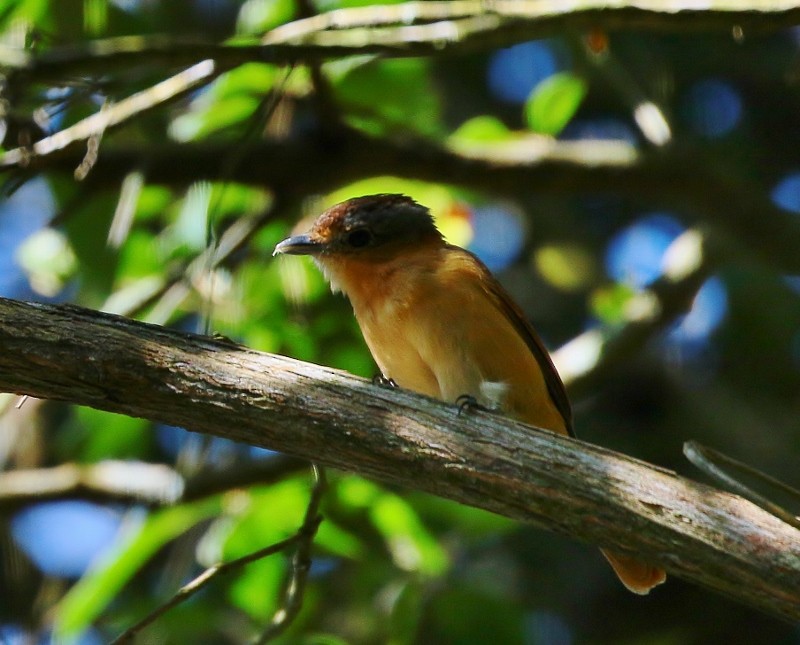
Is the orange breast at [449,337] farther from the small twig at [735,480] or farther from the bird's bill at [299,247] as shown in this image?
the small twig at [735,480]

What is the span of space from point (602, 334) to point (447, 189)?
1.07m

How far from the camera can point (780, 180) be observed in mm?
7770

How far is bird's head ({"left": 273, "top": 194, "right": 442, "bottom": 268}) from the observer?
15.4 ft

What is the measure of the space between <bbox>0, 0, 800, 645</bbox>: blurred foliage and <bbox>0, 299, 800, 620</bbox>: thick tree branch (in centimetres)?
128

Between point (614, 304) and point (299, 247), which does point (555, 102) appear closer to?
A: point (614, 304)

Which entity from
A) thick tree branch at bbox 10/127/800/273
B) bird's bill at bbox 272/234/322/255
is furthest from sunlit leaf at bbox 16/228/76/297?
bird's bill at bbox 272/234/322/255

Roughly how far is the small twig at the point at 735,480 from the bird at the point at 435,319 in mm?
854

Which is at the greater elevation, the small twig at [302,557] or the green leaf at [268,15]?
the green leaf at [268,15]

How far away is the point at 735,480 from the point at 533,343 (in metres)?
1.53

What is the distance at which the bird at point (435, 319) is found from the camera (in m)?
4.19

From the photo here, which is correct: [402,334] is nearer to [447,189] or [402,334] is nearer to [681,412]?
[447,189]

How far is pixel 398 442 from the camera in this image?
114 inches

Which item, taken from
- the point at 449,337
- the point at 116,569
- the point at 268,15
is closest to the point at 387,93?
the point at 268,15

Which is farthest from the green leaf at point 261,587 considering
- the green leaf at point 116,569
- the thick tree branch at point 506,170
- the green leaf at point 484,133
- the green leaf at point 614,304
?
the green leaf at point 484,133
